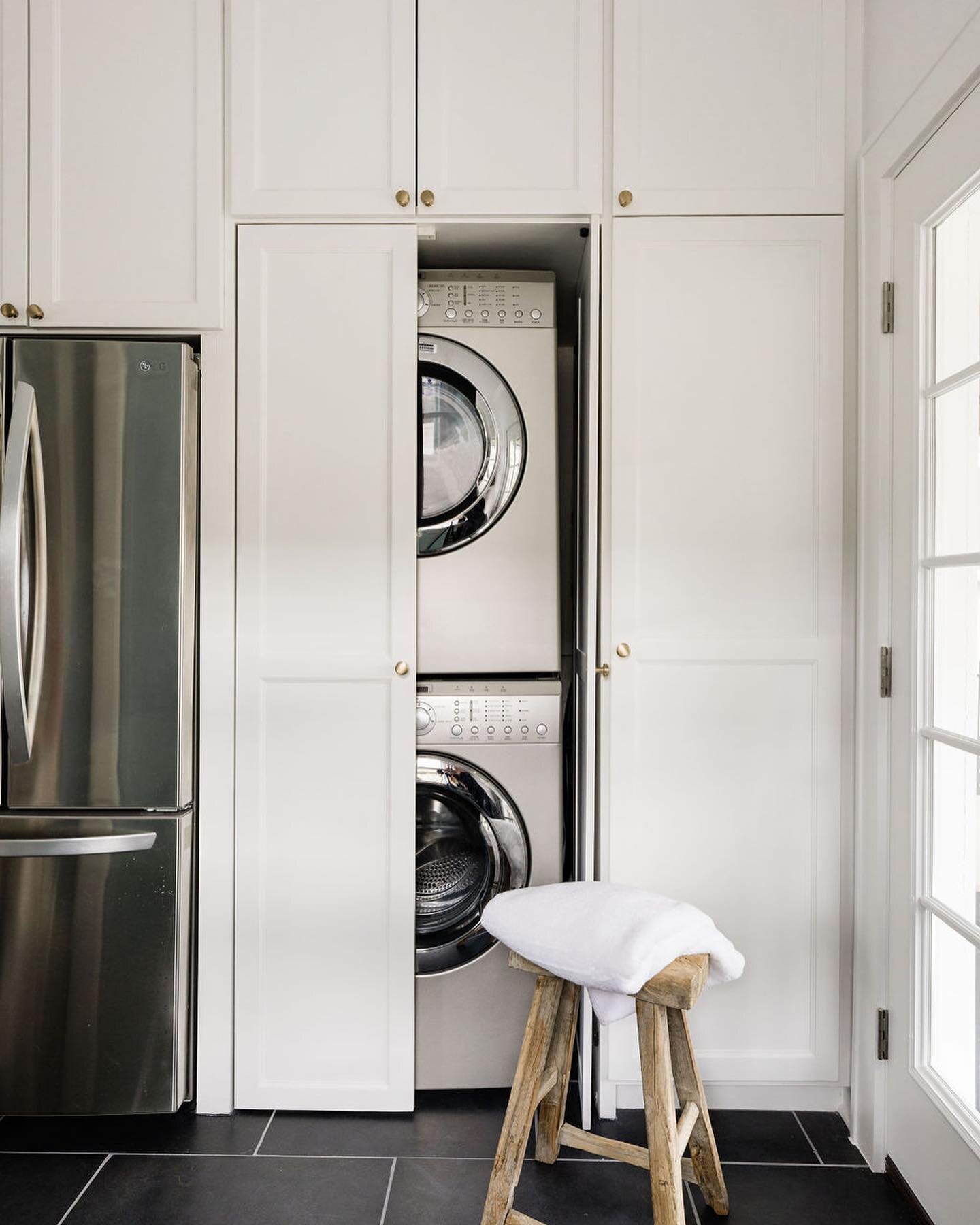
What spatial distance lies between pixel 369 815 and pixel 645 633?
72cm

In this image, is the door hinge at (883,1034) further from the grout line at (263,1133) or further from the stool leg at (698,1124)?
the grout line at (263,1133)

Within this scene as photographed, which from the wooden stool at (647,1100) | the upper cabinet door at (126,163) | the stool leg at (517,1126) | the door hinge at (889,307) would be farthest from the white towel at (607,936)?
the upper cabinet door at (126,163)

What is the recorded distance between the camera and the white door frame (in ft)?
5.49

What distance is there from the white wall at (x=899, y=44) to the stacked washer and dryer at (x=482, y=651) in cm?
73

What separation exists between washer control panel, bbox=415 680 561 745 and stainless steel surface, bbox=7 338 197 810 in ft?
1.76

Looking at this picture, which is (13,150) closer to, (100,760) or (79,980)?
(100,760)

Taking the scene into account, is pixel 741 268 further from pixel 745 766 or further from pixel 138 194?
pixel 138 194

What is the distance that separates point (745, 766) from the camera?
71.4 inches

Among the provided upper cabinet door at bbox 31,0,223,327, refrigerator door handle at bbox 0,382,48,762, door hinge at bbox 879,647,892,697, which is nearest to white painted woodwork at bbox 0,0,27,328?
upper cabinet door at bbox 31,0,223,327

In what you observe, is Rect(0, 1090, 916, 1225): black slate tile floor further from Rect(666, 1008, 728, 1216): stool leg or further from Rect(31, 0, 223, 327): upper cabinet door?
Rect(31, 0, 223, 327): upper cabinet door

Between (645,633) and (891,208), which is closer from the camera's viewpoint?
(891,208)

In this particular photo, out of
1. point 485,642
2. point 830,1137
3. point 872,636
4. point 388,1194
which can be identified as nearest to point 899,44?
point 872,636

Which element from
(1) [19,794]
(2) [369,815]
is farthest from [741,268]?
Result: (1) [19,794]

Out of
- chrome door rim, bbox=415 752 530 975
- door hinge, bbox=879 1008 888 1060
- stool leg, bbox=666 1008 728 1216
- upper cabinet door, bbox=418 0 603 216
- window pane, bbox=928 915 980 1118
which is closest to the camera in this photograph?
window pane, bbox=928 915 980 1118
